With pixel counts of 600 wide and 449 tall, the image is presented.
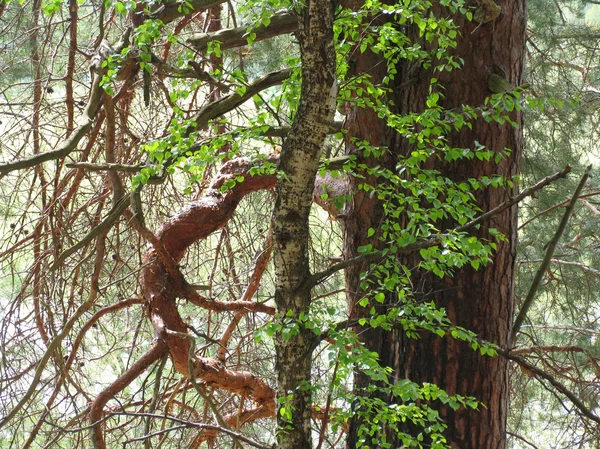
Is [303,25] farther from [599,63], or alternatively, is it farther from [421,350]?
[599,63]

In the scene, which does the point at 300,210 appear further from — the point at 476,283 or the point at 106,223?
the point at 476,283

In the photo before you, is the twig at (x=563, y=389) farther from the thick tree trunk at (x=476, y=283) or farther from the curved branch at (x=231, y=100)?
the curved branch at (x=231, y=100)

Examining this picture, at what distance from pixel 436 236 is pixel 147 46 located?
1200 millimetres

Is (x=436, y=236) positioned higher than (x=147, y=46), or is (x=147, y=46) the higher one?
(x=147, y=46)

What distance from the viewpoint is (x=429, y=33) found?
9.29 ft

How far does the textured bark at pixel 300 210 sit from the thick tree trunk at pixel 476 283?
3.22 ft

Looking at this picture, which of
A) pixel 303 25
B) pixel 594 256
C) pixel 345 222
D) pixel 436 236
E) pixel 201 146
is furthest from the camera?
pixel 594 256

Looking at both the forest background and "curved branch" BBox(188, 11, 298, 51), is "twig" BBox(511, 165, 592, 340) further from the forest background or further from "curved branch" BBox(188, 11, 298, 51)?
"curved branch" BBox(188, 11, 298, 51)

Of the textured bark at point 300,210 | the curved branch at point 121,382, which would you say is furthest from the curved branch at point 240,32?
the curved branch at point 121,382

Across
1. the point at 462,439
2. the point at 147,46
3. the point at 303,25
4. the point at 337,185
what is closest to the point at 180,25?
the point at 337,185

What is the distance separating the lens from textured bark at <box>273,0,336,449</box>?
227 centimetres

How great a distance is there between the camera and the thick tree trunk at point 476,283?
3.39m

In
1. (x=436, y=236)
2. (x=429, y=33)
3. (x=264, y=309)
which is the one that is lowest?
(x=436, y=236)

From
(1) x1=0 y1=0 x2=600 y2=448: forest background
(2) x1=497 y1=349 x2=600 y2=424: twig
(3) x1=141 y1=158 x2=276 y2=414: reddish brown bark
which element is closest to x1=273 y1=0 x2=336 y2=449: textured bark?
(1) x1=0 y1=0 x2=600 y2=448: forest background
